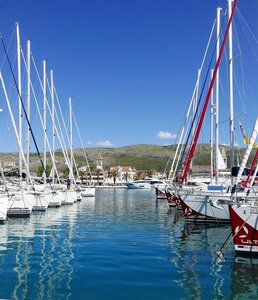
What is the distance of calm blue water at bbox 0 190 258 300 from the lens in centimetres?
1130

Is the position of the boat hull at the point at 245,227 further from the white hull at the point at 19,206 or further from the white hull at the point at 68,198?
the white hull at the point at 68,198

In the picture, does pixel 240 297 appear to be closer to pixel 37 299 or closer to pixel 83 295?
pixel 83 295

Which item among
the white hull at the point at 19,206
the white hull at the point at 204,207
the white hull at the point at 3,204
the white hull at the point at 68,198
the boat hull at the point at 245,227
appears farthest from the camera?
the white hull at the point at 68,198

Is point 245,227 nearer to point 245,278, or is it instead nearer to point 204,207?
point 245,278

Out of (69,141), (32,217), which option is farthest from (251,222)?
(69,141)

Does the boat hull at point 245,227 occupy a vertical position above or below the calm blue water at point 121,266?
above

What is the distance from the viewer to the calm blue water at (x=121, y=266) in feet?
37.1

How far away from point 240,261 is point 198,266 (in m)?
1.77

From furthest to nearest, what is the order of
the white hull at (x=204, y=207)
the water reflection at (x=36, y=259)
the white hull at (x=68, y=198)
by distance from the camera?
the white hull at (x=68, y=198)
the white hull at (x=204, y=207)
the water reflection at (x=36, y=259)

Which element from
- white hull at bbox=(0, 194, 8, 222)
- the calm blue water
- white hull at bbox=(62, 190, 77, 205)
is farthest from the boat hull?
white hull at bbox=(62, 190, 77, 205)

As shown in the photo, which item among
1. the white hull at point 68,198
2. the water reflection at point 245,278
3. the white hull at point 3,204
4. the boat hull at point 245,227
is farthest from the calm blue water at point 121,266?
the white hull at point 68,198

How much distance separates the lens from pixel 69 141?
200 feet

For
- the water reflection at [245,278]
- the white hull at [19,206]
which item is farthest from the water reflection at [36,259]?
the water reflection at [245,278]

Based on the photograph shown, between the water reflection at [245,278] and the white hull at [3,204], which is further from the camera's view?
the white hull at [3,204]
